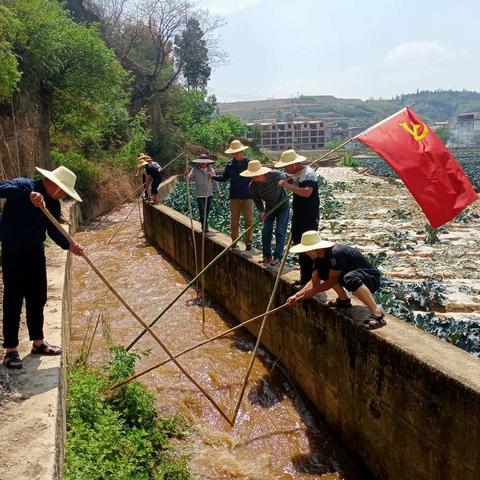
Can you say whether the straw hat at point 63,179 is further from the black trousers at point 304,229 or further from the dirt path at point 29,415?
the black trousers at point 304,229

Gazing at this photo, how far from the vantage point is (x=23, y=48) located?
1692cm

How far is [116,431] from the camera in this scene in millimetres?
4699

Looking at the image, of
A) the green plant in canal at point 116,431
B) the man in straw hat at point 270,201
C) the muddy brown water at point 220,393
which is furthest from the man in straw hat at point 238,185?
the green plant in canal at point 116,431

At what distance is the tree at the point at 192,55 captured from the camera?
4782 cm

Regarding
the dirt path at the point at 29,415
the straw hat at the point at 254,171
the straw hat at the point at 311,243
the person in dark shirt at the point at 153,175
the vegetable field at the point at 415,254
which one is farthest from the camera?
the person in dark shirt at the point at 153,175

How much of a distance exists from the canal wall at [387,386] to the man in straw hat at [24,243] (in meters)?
2.69

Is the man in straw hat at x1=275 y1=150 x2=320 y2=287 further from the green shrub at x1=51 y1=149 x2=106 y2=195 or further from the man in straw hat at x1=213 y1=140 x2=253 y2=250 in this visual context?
the green shrub at x1=51 y1=149 x2=106 y2=195

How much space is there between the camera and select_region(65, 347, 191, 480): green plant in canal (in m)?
4.23

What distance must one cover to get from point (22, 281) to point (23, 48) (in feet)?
47.9

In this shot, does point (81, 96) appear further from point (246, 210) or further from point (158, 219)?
point (246, 210)

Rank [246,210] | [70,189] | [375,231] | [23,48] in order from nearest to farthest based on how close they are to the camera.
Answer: [70,189], [246,210], [375,231], [23,48]

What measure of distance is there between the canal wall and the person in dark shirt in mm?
8554

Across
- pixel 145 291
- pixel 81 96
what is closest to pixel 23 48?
pixel 81 96

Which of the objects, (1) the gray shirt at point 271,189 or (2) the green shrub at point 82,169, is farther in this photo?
(2) the green shrub at point 82,169
